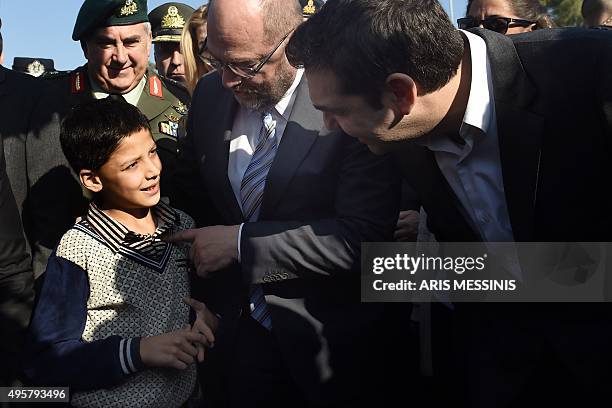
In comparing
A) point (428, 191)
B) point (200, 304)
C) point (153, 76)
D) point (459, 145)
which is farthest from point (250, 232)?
point (153, 76)

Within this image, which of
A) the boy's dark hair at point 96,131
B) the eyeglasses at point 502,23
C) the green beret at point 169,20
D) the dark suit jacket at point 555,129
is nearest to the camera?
the dark suit jacket at point 555,129

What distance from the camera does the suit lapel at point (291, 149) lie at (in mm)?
2166

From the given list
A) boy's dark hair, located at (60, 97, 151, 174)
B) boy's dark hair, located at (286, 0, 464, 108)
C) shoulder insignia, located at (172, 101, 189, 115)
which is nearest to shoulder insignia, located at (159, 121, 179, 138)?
shoulder insignia, located at (172, 101, 189, 115)

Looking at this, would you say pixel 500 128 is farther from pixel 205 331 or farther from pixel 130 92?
pixel 130 92

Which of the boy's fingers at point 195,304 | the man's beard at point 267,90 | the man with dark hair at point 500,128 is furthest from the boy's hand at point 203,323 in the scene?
the man with dark hair at point 500,128

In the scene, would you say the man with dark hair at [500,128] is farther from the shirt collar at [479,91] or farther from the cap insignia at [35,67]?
A: the cap insignia at [35,67]

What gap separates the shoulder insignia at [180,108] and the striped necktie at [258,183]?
107 centimetres

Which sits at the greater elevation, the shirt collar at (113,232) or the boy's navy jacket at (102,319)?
the shirt collar at (113,232)

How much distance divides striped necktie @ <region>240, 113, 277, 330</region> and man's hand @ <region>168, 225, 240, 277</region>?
123mm

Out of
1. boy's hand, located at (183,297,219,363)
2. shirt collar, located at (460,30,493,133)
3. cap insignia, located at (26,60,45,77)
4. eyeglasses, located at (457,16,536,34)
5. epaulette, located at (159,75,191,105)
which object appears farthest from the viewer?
cap insignia, located at (26,60,45,77)

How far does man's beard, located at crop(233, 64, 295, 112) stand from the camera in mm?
2270

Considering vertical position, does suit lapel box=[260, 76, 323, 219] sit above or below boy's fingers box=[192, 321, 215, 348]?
above

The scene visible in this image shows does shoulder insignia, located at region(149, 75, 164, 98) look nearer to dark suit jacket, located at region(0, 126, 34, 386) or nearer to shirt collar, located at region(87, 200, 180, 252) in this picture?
dark suit jacket, located at region(0, 126, 34, 386)

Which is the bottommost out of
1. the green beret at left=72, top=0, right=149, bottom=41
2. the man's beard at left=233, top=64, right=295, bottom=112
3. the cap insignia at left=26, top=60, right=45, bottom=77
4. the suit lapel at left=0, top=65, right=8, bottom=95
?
the cap insignia at left=26, top=60, right=45, bottom=77
